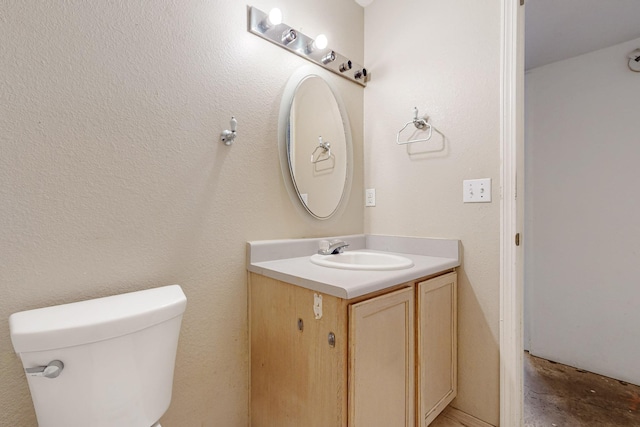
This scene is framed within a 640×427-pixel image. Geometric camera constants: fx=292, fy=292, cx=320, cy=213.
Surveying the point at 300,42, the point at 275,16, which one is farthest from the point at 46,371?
the point at 300,42

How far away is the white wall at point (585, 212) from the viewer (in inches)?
72.6

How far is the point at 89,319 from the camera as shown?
0.73 m

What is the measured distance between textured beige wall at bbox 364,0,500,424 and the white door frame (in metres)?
0.03

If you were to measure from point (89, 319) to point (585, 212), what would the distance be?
8.82ft

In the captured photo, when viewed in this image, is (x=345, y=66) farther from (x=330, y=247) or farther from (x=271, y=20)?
(x=330, y=247)

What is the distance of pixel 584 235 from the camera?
1.98 m

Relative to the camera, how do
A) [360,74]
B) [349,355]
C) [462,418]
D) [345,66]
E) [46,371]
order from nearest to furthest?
[46,371] → [349,355] → [462,418] → [345,66] → [360,74]

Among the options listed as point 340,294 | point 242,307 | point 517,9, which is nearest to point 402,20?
point 517,9

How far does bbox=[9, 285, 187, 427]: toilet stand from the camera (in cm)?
68

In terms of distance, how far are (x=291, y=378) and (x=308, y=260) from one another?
1.59 feet

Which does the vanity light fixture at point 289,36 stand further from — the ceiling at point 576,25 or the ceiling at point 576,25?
A: the ceiling at point 576,25

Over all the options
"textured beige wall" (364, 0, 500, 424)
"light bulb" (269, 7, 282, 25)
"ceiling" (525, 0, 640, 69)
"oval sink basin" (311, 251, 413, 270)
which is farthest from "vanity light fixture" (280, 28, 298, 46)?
"ceiling" (525, 0, 640, 69)

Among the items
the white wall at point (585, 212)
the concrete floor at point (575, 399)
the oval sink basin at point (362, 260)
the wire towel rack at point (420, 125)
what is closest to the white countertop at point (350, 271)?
the oval sink basin at point (362, 260)

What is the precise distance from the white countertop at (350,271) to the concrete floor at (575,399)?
93 cm
